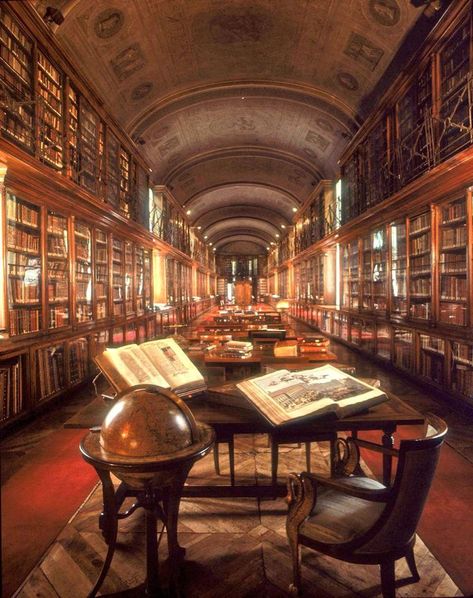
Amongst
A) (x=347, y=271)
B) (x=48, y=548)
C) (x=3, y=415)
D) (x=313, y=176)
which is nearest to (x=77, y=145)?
(x=3, y=415)

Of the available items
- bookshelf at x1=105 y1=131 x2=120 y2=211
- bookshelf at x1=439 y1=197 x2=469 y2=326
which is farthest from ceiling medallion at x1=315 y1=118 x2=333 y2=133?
bookshelf at x1=439 y1=197 x2=469 y2=326

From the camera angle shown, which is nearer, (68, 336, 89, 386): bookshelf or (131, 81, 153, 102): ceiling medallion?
(68, 336, 89, 386): bookshelf

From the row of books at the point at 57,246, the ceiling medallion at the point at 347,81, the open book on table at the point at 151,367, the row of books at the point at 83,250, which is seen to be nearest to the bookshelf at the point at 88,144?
the row of books at the point at 83,250

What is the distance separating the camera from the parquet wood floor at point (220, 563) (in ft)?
6.14

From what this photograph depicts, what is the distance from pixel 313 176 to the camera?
14.3m

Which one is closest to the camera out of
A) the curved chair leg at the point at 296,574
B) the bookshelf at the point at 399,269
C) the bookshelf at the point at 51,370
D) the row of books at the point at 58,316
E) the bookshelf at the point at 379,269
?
→ the curved chair leg at the point at 296,574

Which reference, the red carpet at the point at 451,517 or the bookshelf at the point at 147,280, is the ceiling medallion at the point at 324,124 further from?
the red carpet at the point at 451,517

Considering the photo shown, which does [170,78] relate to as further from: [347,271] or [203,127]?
[347,271]

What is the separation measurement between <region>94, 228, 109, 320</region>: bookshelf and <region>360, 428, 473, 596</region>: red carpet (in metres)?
5.11

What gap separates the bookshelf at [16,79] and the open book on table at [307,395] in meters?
4.13

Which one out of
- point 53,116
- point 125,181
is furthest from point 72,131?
point 125,181

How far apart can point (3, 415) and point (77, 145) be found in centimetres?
429

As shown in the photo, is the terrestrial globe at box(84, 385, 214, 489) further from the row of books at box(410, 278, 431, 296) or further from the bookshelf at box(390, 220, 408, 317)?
the bookshelf at box(390, 220, 408, 317)

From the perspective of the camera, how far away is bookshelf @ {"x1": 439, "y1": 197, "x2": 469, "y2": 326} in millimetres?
4785
